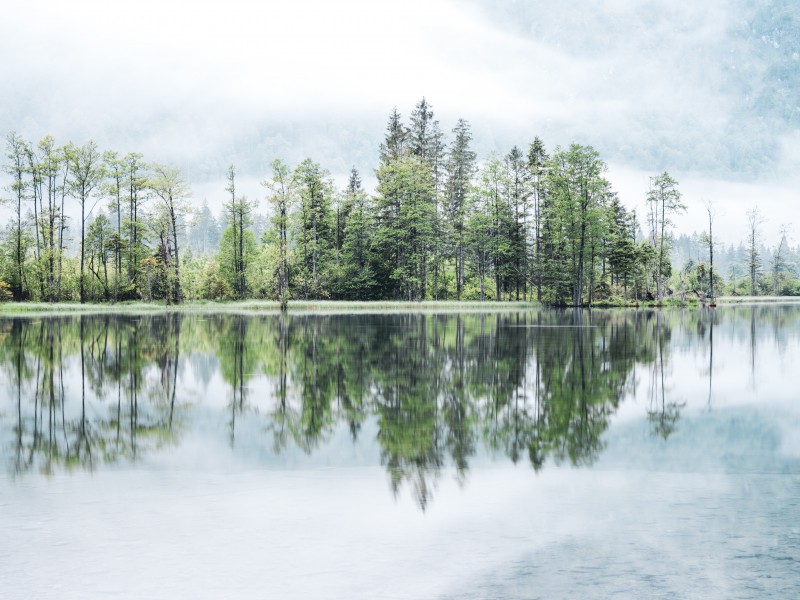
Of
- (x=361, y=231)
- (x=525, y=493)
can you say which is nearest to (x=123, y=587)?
(x=525, y=493)

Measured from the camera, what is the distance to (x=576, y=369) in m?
14.2

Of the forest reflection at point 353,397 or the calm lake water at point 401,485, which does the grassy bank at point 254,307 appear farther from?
the calm lake water at point 401,485

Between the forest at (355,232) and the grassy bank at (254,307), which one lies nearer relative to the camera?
the grassy bank at (254,307)

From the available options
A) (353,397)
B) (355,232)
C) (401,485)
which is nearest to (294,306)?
(355,232)

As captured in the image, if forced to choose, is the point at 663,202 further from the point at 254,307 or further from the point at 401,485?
the point at 401,485

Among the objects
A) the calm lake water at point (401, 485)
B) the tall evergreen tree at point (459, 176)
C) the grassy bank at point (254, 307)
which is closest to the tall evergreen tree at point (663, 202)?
the tall evergreen tree at point (459, 176)

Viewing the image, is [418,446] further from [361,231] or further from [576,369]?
[361,231]

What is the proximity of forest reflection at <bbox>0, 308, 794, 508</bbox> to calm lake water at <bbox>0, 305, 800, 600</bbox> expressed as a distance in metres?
Answer: 0.07

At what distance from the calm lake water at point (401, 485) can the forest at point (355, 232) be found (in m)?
48.1

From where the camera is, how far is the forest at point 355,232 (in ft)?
204

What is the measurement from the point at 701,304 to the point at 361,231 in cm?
3744

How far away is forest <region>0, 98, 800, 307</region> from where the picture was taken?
62.1 meters

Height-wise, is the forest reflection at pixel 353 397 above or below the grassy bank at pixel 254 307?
below

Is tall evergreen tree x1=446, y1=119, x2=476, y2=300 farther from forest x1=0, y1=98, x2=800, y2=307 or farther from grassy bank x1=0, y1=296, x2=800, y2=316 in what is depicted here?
grassy bank x1=0, y1=296, x2=800, y2=316
